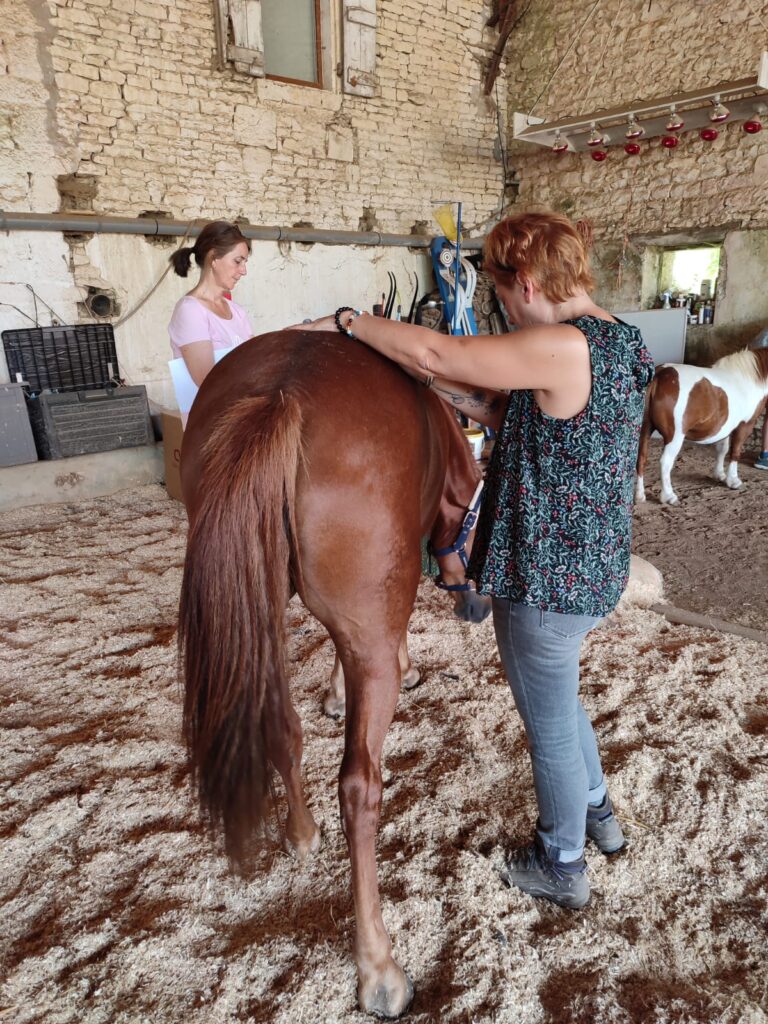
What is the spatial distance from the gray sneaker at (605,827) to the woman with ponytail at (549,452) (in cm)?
28

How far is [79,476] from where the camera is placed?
5711 mm

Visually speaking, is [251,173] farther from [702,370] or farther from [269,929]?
[269,929]

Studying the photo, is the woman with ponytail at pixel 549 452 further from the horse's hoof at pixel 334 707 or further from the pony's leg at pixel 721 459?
the pony's leg at pixel 721 459

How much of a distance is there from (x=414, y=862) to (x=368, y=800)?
540 millimetres

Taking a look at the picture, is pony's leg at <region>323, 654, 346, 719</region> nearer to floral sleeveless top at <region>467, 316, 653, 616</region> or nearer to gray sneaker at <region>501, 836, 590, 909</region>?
gray sneaker at <region>501, 836, 590, 909</region>

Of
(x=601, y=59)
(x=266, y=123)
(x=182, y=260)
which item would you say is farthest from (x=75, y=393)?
(x=601, y=59)

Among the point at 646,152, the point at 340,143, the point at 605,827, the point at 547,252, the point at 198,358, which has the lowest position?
the point at 605,827

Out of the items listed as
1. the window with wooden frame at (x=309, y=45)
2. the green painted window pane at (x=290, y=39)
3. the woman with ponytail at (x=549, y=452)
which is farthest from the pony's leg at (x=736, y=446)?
the green painted window pane at (x=290, y=39)

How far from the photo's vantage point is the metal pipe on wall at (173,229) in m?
5.92

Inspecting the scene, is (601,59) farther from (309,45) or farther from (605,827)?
(605,827)

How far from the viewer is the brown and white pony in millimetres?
5383

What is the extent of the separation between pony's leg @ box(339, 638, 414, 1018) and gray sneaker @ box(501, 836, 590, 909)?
1.40 feet

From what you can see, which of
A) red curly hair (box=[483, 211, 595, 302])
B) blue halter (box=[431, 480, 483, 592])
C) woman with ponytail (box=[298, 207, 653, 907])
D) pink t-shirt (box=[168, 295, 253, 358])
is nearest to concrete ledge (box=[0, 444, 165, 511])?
pink t-shirt (box=[168, 295, 253, 358])

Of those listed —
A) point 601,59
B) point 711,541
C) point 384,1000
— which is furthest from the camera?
point 601,59
